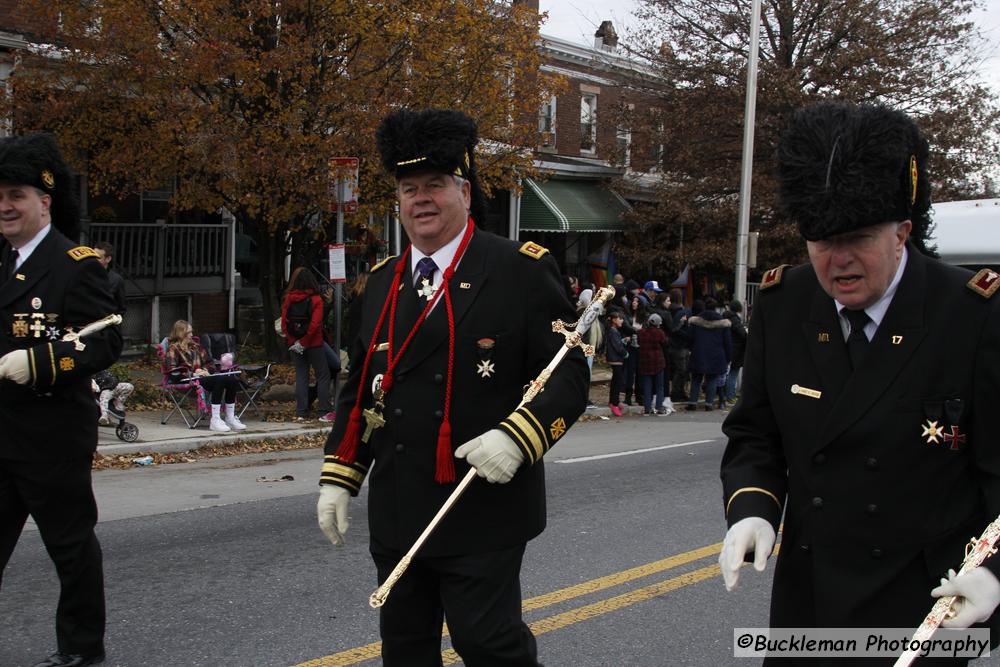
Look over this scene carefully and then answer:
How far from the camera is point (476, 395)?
3.51m

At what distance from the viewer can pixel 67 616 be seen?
15.3 feet

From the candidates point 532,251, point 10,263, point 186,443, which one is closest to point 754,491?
point 532,251

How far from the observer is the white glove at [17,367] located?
432cm

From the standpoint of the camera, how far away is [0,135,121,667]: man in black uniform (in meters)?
4.50

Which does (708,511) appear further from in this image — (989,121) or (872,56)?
(989,121)

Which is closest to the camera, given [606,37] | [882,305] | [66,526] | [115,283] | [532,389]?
[882,305]

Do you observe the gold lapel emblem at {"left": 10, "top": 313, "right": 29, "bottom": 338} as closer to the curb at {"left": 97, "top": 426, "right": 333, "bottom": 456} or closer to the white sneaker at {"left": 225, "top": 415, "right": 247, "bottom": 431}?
the curb at {"left": 97, "top": 426, "right": 333, "bottom": 456}

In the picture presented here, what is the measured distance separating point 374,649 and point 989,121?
2388cm

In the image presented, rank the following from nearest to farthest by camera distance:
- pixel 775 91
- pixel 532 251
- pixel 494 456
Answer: pixel 494 456 < pixel 532 251 < pixel 775 91

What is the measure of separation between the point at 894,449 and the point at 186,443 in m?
9.64

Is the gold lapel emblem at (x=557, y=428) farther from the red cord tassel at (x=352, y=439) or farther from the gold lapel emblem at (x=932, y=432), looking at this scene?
the gold lapel emblem at (x=932, y=432)

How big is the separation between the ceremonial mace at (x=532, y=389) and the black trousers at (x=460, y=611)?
0.26 ft

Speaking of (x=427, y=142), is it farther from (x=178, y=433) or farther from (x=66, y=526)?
(x=178, y=433)

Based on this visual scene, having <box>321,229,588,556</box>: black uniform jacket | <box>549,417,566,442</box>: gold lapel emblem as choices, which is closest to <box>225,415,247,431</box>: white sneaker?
<box>321,229,588,556</box>: black uniform jacket
